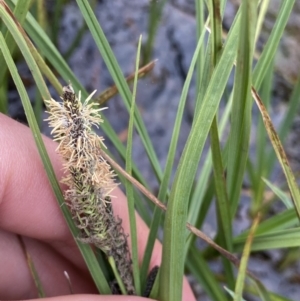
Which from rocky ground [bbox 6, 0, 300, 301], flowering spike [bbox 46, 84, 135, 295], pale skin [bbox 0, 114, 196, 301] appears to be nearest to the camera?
flowering spike [bbox 46, 84, 135, 295]

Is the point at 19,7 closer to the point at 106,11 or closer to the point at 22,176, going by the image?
the point at 22,176

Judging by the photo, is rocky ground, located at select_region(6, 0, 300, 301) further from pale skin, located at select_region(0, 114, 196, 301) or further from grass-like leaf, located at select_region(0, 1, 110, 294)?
grass-like leaf, located at select_region(0, 1, 110, 294)

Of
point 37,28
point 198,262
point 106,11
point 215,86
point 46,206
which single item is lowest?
point 198,262

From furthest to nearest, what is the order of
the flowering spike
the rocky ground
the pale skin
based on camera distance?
the rocky ground
the pale skin
the flowering spike

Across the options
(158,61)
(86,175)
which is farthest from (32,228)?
(158,61)

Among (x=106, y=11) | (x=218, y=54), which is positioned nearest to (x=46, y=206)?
(x=218, y=54)

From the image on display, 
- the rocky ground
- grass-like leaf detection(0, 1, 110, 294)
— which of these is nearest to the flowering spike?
grass-like leaf detection(0, 1, 110, 294)

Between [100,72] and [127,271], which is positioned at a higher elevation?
[100,72]

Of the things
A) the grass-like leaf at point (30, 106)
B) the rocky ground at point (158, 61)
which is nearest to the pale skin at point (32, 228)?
the grass-like leaf at point (30, 106)
